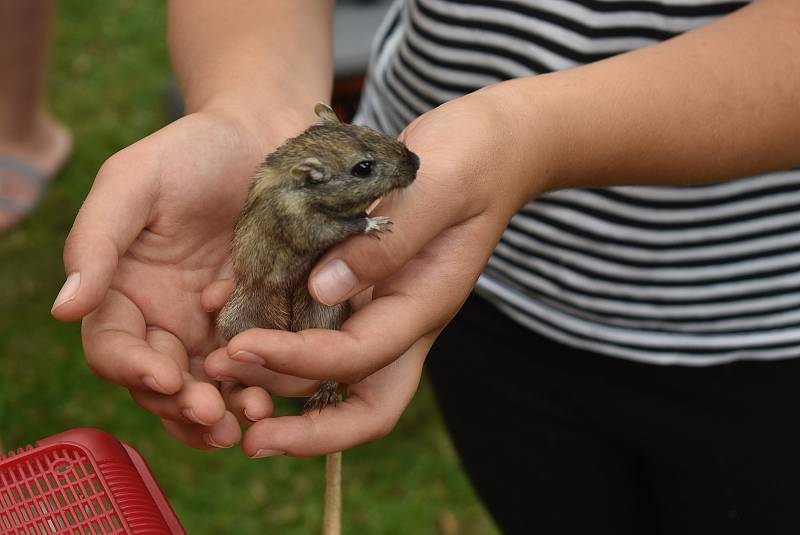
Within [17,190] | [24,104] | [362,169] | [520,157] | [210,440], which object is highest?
[520,157]

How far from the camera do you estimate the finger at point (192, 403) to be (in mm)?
1901

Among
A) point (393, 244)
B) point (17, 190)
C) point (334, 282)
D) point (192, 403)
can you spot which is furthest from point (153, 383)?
point (17, 190)

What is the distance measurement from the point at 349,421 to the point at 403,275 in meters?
0.35

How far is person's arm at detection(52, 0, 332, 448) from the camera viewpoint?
1.92 metres

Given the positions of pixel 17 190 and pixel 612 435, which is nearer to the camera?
pixel 612 435

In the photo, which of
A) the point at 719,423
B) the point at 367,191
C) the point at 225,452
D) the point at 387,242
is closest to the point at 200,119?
the point at 367,191

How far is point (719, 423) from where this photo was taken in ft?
8.09

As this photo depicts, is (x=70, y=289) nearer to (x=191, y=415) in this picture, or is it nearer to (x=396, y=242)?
(x=191, y=415)

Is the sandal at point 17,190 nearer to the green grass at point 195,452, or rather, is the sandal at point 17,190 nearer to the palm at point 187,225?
the green grass at point 195,452

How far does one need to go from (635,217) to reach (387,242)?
784 millimetres

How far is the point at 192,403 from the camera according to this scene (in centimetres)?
191

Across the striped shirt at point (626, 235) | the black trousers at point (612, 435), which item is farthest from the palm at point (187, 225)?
the black trousers at point (612, 435)

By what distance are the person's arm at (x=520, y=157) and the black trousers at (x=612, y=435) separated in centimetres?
59

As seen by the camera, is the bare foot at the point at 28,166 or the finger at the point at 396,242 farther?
the bare foot at the point at 28,166
